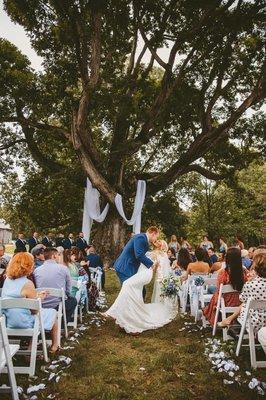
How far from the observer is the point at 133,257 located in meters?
8.40

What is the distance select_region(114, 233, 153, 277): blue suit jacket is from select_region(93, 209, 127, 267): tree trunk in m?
Result: 12.6

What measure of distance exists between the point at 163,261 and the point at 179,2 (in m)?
9.85

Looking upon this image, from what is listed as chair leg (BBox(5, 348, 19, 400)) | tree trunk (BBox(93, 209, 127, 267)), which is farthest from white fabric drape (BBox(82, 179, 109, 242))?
chair leg (BBox(5, 348, 19, 400))

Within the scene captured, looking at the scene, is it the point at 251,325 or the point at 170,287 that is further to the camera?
the point at 170,287

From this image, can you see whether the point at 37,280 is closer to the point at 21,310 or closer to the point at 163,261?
the point at 21,310

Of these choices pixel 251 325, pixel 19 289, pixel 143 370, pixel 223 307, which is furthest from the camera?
pixel 223 307

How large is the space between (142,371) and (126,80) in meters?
14.9

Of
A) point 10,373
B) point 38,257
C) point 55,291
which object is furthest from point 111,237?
point 10,373

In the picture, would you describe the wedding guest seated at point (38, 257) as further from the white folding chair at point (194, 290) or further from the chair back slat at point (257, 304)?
the chair back slat at point (257, 304)

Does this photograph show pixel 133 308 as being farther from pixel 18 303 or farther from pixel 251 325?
pixel 18 303

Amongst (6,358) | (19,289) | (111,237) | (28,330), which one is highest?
(111,237)

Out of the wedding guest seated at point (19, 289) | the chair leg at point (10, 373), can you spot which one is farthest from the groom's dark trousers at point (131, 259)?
the chair leg at point (10, 373)

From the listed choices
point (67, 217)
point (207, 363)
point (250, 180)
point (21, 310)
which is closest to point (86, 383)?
point (21, 310)

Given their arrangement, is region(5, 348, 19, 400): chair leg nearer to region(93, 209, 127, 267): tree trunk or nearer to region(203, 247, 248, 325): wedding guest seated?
region(203, 247, 248, 325): wedding guest seated
